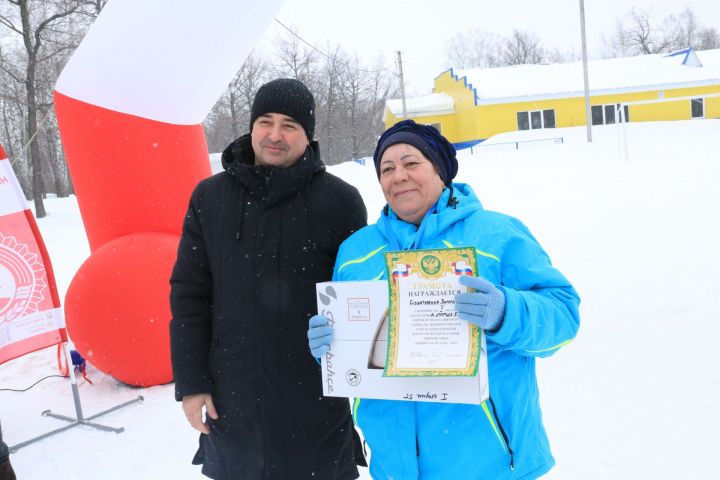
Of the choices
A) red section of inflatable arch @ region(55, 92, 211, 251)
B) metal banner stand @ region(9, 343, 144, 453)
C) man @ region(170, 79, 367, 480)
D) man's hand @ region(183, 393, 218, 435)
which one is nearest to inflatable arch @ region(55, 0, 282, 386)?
red section of inflatable arch @ region(55, 92, 211, 251)

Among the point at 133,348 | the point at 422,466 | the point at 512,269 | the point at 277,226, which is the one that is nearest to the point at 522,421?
the point at 422,466

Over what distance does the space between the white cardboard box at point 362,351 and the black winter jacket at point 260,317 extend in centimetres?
36

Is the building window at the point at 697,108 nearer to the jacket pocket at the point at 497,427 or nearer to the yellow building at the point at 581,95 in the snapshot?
the yellow building at the point at 581,95

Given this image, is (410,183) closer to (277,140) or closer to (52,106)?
(277,140)

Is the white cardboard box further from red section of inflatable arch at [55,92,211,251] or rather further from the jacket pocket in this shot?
red section of inflatable arch at [55,92,211,251]

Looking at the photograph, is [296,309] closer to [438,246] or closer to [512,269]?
[438,246]

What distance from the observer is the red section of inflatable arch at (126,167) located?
14.1ft

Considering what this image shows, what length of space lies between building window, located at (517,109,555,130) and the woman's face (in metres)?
29.2

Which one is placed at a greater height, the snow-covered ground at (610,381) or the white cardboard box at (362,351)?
the white cardboard box at (362,351)

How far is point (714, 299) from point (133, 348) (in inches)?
205

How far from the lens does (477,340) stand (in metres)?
1.51

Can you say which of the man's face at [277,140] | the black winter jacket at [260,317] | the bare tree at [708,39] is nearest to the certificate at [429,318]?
the black winter jacket at [260,317]

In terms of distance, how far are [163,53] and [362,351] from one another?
307cm

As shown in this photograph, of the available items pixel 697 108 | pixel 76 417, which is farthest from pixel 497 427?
pixel 697 108
